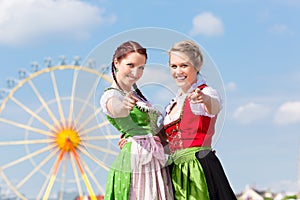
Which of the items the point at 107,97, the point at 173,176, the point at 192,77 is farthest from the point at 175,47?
the point at 173,176

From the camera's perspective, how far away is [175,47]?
283 cm

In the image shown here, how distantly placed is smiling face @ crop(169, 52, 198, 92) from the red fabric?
0.21 ft

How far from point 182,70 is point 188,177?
0.47 m

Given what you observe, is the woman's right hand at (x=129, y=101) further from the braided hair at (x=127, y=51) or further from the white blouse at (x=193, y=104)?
the white blouse at (x=193, y=104)

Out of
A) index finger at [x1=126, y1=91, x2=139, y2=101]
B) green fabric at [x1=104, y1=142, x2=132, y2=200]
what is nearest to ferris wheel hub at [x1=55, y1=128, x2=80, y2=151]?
green fabric at [x1=104, y1=142, x2=132, y2=200]

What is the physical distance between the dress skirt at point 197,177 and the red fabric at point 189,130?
0.03m

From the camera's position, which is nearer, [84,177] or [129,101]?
[129,101]

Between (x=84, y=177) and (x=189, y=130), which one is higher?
(x=84, y=177)

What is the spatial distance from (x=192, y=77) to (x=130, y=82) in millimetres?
267

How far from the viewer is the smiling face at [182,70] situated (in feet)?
9.29

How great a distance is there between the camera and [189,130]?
286cm

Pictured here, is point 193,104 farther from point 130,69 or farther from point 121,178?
point 121,178

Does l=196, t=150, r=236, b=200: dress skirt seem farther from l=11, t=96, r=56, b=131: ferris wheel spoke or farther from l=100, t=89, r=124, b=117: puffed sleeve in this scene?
l=11, t=96, r=56, b=131: ferris wheel spoke

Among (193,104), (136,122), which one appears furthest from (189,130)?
(136,122)
